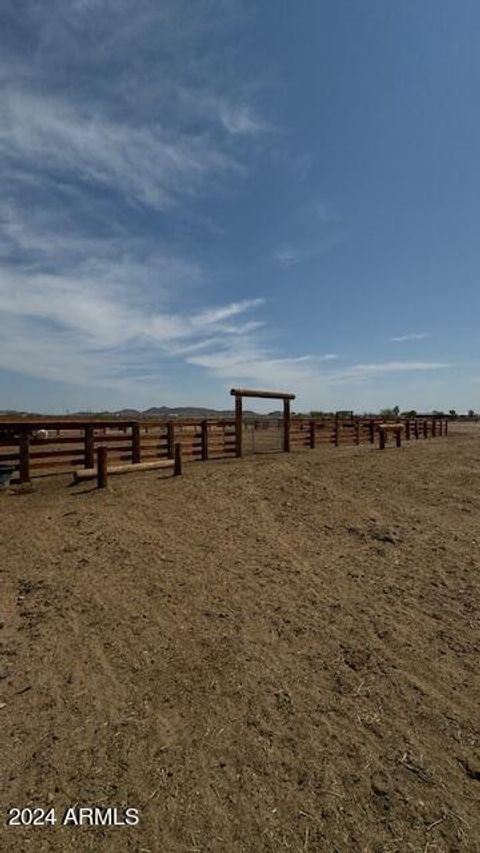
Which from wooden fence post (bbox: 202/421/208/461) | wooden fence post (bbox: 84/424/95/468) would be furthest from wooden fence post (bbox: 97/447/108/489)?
wooden fence post (bbox: 202/421/208/461)

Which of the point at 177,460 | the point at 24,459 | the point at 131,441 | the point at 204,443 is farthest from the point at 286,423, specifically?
the point at 24,459

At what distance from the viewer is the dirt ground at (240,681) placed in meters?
3.34

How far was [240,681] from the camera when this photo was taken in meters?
4.67

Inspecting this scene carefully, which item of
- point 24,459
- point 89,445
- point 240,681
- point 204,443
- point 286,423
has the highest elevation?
point 286,423

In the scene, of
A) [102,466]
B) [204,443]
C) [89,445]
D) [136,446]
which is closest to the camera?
[102,466]

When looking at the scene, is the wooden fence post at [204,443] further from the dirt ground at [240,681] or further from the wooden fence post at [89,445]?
the dirt ground at [240,681]

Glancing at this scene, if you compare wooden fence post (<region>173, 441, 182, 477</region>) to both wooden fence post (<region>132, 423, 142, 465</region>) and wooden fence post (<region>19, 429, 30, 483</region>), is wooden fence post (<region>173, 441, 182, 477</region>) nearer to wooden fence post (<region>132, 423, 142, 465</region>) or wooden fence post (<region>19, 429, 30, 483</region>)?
wooden fence post (<region>132, 423, 142, 465</region>)

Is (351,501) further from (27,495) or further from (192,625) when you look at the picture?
(27,495)

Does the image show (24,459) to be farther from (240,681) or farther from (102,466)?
(240,681)

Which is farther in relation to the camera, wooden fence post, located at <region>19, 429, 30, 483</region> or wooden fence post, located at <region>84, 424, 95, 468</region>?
wooden fence post, located at <region>84, 424, 95, 468</region>

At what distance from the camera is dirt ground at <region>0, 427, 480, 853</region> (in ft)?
11.0

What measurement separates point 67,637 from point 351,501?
273 inches

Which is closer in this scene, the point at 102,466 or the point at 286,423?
the point at 102,466

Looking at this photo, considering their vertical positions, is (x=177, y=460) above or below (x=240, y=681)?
above
